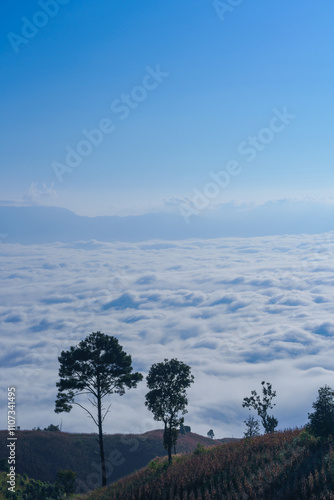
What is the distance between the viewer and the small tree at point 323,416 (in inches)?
1000

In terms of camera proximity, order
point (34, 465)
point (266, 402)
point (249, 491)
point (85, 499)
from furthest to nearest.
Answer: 1. point (34, 465)
2. point (266, 402)
3. point (85, 499)
4. point (249, 491)

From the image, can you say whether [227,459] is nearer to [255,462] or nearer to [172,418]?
[255,462]

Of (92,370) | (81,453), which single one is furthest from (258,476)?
(81,453)

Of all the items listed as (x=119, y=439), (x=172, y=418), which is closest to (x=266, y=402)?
(x=172, y=418)

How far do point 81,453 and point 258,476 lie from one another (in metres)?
50.8

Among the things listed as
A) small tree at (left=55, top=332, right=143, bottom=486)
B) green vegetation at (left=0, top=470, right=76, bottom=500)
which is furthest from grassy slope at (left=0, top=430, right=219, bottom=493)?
small tree at (left=55, top=332, right=143, bottom=486)

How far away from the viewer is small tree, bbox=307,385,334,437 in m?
25.4

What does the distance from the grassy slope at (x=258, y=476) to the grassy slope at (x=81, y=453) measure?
105 ft

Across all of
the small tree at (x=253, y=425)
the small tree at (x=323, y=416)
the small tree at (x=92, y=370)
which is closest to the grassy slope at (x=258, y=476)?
the small tree at (x=323, y=416)

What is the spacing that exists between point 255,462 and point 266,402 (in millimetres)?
28552

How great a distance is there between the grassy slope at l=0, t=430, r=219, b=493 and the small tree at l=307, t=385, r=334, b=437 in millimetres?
37350

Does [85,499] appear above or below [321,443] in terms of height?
below

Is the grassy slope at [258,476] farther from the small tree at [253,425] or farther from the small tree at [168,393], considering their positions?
the small tree at [253,425]

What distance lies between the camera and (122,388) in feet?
121
